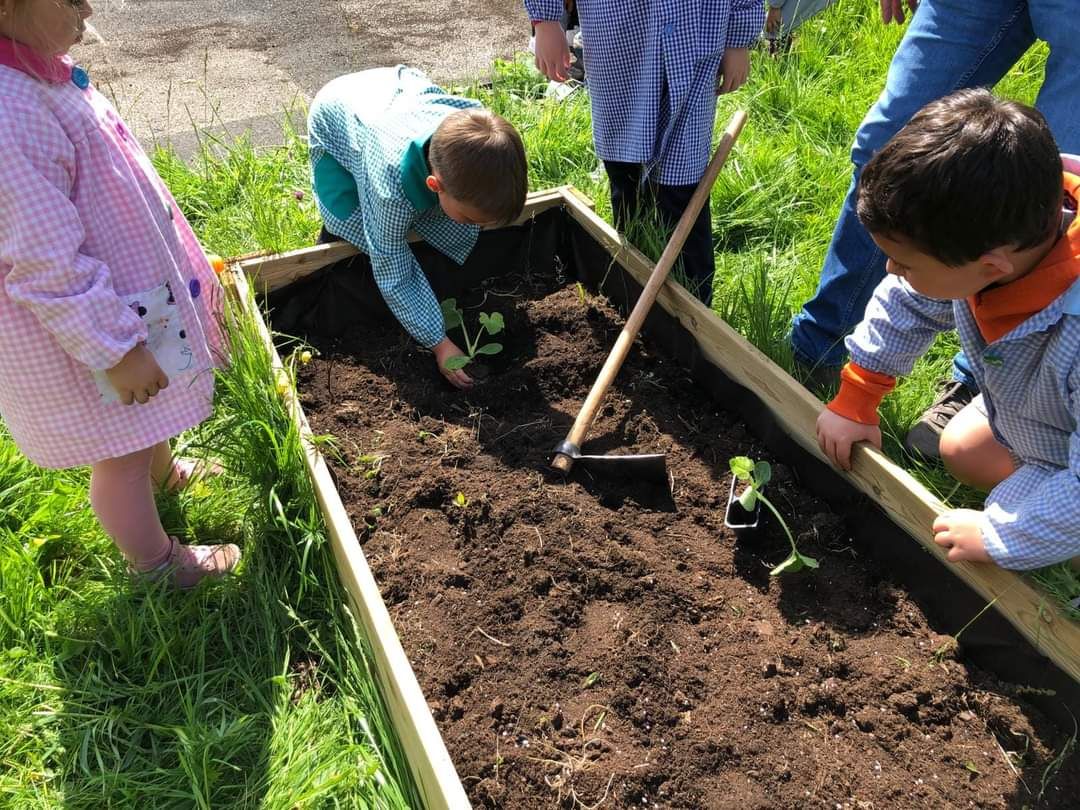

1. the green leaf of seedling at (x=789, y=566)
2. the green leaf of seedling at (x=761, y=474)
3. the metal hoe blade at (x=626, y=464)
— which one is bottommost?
the green leaf of seedling at (x=789, y=566)

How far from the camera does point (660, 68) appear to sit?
8.49 ft

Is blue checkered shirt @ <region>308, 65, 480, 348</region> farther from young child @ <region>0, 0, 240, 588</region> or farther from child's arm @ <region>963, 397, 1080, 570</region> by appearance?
child's arm @ <region>963, 397, 1080, 570</region>

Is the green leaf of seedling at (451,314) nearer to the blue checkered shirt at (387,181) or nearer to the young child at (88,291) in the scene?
the blue checkered shirt at (387,181)

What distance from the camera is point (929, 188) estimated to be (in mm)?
1486

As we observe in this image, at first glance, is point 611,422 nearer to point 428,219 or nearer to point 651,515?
point 651,515

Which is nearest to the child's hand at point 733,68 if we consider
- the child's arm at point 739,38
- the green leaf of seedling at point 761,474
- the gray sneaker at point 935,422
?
the child's arm at point 739,38

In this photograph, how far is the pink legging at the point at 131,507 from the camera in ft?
6.70

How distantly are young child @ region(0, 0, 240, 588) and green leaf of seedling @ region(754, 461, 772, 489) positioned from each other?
53.4 inches

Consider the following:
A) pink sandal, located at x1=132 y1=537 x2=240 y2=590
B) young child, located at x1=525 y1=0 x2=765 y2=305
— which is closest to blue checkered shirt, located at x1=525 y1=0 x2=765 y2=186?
young child, located at x1=525 y1=0 x2=765 y2=305

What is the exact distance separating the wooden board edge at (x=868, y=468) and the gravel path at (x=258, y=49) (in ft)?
8.86

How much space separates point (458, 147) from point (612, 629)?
1.35 m

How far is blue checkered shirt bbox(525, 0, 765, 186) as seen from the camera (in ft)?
Result: 8.28

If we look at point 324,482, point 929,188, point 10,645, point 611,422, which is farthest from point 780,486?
point 10,645

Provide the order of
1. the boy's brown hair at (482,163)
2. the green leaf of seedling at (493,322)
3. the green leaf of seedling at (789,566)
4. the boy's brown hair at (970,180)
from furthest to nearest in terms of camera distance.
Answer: the green leaf of seedling at (493,322)
the boy's brown hair at (482,163)
the green leaf of seedling at (789,566)
the boy's brown hair at (970,180)
